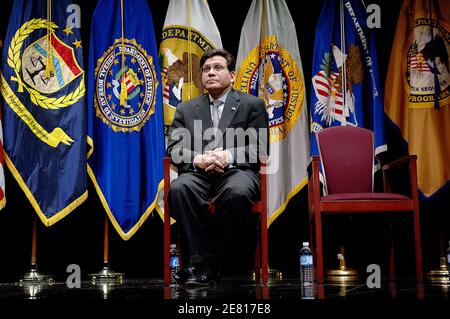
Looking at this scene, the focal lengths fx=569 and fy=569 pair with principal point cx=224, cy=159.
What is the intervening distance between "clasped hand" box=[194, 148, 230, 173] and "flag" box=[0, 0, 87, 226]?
3.89 ft

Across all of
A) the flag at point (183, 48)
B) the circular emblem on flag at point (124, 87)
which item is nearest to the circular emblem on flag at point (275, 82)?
the flag at point (183, 48)

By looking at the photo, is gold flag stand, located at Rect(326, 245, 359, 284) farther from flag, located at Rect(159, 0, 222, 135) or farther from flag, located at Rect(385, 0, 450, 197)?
flag, located at Rect(159, 0, 222, 135)

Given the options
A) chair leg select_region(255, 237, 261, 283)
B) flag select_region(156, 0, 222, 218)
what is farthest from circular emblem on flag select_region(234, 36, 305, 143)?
chair leg select_region(255, 237, 261, 283)

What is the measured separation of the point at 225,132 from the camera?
11.0 feet

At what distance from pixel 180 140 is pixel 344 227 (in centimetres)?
169

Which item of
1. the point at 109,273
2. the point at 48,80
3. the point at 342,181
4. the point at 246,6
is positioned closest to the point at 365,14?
the point at 246,6

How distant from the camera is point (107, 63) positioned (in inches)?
164

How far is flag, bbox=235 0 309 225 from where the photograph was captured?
4.23 metres

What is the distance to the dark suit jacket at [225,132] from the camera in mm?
3297

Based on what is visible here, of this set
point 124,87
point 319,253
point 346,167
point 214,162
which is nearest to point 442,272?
point 346,167

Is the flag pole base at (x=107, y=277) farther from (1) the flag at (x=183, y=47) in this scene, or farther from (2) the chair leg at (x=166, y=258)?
(1) the flag at (x=183, y=47)

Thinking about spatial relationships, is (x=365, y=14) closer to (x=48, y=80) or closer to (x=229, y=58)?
(x=229, y=58)

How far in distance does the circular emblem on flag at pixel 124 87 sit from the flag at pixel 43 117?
0.15 m
